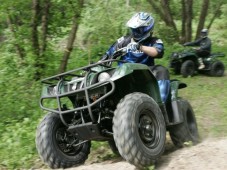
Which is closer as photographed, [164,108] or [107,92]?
[107,92]

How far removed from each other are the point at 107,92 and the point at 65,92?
1.68ft

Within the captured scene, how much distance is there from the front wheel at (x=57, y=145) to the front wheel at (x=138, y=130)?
100 centimetres

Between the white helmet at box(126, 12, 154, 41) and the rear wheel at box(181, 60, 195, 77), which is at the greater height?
the white helmet at box(126, 12, 154, 41)

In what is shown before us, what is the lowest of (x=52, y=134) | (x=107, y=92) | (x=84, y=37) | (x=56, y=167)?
(x=56, y=167)

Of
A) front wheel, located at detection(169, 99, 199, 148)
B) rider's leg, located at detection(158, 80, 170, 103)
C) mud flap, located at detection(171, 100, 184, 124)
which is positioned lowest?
front wheel, located at detection(169, 99, 199, 148)

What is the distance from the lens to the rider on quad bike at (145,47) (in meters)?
5.71

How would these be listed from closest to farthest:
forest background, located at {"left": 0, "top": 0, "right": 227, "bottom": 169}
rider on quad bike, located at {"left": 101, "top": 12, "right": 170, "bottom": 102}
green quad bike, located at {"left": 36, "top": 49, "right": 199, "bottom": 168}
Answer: green quad bike, located at {"left": 36, "top": 49, "right": 199, "bottom": 168}
rider on quad bike, located at {"left": 101, "top": 12, "right": 170, "bottom": 102}
forest background, located at {"left": 0, "top": 0, "right": 227, "bottom": 169}

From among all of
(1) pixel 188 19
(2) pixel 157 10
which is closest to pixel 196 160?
(2) pixel 157 10

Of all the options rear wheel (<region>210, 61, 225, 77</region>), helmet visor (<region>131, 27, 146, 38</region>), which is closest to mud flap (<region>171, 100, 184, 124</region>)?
helmet visor (<region>131, 27, 146, 38</region>)

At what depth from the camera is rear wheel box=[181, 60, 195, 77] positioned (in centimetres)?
1383

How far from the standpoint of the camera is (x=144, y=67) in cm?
510

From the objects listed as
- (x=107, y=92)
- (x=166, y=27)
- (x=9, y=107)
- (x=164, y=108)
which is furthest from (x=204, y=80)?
(x=107, y=92)

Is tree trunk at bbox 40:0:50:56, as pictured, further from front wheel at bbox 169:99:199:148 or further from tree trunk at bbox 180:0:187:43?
tree trunk at bbox 180:0:187:43

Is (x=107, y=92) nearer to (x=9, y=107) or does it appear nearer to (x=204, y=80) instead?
(x=9, y=107)
